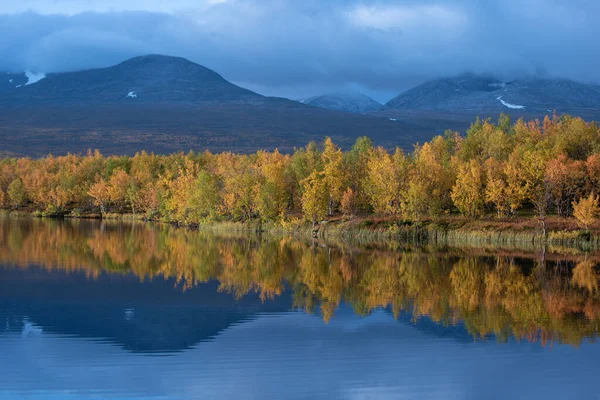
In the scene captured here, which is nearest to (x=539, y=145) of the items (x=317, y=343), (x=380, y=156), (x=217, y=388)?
(x=380, y=156)

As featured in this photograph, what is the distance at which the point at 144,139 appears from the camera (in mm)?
179125

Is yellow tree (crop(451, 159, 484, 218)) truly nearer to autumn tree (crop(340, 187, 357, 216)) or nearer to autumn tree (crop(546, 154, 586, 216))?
autumn tree (crop(546, 154, 586, 216))

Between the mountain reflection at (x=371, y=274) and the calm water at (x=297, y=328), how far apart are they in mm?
122

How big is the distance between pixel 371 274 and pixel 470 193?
2586cm

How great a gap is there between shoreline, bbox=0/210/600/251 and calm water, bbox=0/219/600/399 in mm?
9629

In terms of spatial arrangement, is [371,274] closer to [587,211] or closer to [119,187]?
[587,211]

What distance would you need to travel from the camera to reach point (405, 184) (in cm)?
6212

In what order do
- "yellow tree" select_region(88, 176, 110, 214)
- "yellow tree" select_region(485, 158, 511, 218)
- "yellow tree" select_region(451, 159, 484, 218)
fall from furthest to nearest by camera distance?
"yellow tree" select_region(88, 176, 110, 214) → "yellow tree" select_region(451, 159, 484, 218) → "yellow tree" select_region(485, 158, 511, 218)

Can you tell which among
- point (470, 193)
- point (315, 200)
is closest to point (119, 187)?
point (315, 200)

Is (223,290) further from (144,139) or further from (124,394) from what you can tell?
(144,139)

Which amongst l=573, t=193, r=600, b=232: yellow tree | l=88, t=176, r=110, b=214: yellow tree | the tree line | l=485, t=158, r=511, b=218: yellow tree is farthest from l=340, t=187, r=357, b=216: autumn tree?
l=88, t=176, r=110, b=214: yellow tree

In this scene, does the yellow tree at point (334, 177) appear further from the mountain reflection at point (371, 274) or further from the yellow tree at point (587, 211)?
the yellow tree at point (587, 211)

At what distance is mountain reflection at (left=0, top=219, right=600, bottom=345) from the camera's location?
81.0 feet

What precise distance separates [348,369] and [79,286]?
676 inches
